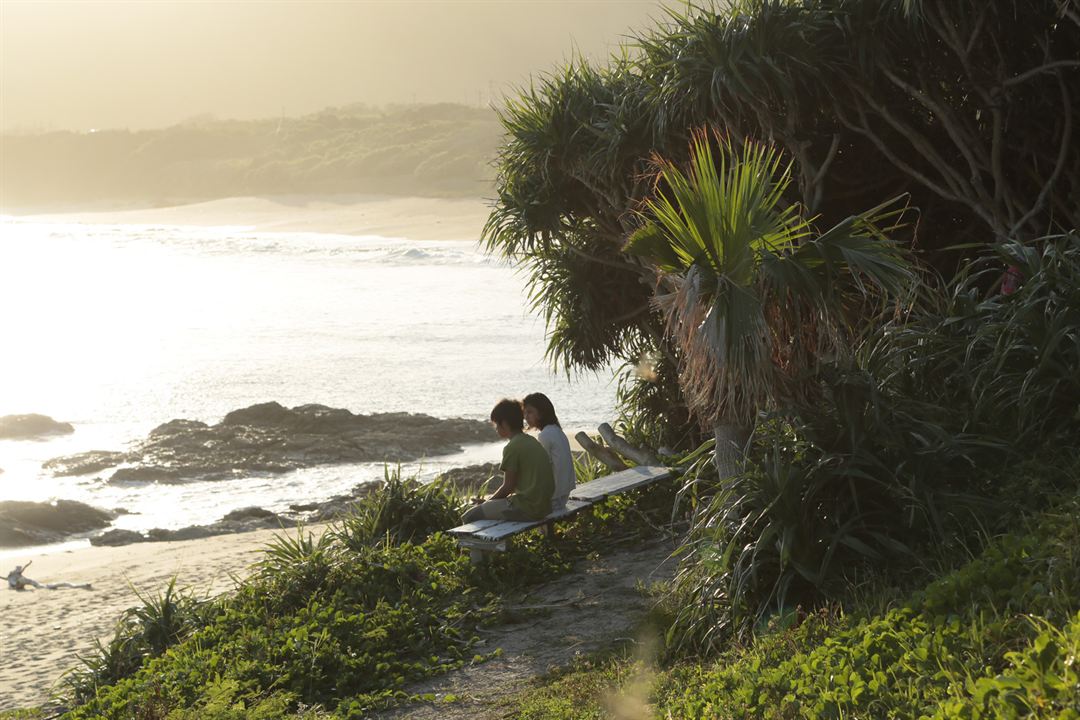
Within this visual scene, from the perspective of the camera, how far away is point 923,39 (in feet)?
30.1

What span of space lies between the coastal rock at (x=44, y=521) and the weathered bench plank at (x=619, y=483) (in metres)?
7.18

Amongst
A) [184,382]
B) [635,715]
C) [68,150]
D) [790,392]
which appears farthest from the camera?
[68,150]

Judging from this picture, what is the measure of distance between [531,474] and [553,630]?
1.53 metres

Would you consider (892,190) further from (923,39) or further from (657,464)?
(657,464)

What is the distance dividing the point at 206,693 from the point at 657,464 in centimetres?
543

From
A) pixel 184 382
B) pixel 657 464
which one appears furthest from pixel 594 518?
pixel 184 382

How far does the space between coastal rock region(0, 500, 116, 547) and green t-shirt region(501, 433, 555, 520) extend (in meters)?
7.38

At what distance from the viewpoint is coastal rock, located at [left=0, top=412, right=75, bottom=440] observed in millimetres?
19719

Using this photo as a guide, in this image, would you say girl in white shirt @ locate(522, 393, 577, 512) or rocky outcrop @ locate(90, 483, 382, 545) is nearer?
girl in white shirt @ locate(522, 393, 577, 512)

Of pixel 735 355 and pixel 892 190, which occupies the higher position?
pixel 892 190

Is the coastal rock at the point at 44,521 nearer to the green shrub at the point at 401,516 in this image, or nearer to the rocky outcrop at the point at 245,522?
the rocky outcrop at the point at 245,522

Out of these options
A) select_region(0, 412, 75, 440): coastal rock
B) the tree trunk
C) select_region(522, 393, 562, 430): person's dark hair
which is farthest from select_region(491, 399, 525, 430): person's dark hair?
select_region(0, 412, 75, 440): coastal rock

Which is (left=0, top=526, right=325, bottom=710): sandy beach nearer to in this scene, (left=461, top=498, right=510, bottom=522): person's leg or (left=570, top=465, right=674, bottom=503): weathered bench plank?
(left=461, top=498, right=510, bottom=522): person's leg

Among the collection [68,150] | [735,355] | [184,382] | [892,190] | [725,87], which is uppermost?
[68,150]
